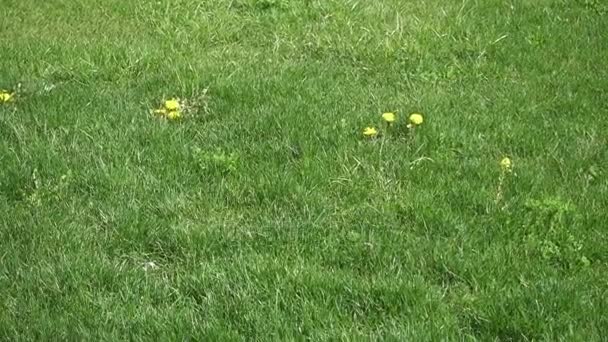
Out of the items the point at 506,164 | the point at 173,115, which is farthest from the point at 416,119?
the point at 173,115

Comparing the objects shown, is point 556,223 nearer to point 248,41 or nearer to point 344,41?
point 344,41

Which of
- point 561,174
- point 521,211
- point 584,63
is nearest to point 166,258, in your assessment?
point 521,211

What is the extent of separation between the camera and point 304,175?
5.26 m

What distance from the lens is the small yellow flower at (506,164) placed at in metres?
5.05

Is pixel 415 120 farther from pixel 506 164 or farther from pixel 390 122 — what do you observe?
pixel 506 164

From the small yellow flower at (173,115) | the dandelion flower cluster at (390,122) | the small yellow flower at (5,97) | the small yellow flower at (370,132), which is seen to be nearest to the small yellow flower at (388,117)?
the dandelion flower cluster at (390,122)

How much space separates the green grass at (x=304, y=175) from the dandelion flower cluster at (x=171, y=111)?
3.7 inches

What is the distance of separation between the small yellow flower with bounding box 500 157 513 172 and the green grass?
0.09 m

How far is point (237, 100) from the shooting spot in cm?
632

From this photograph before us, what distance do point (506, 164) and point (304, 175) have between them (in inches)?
46.9

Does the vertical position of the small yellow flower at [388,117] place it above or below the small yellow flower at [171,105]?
above

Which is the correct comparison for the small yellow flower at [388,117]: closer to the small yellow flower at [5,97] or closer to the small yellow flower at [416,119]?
the small yellow flower at [416,119]

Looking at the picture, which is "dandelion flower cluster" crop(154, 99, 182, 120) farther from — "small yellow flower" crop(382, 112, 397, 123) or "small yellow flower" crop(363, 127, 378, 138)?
"small yellow flower" crop(382, 112, 397, 123)

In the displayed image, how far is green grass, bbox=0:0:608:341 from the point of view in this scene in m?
4.03
